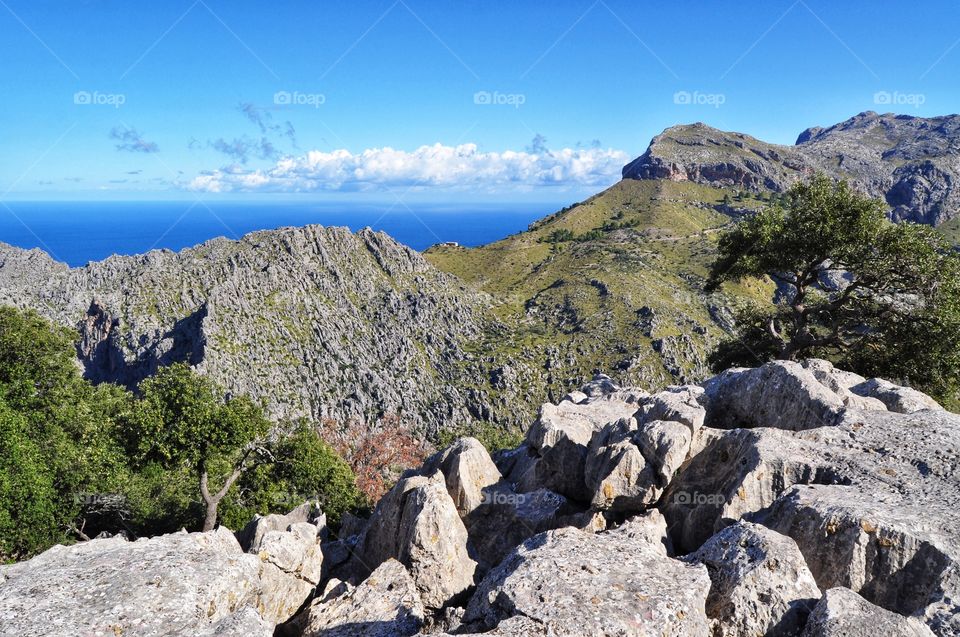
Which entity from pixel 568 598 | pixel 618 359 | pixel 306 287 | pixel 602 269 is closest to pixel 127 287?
pixel 306 287

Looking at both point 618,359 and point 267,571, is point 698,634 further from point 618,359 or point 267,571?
point 618,359

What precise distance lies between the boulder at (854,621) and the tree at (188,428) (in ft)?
94.5

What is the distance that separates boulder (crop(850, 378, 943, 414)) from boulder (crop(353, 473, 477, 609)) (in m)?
18.5

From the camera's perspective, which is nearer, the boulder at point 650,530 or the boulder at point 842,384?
the boulder at point 650,530

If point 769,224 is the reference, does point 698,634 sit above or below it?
below

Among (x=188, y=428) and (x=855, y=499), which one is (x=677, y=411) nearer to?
(x=855, y=499)

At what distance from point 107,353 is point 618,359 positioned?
135 metres

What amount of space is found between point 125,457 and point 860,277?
47.2 m

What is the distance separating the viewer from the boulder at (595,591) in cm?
1039

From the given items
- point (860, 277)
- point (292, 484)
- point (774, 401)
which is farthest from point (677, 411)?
point (292, 484)

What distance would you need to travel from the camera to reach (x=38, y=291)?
141875 millimetres

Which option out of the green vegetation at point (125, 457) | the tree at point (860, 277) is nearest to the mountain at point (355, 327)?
the green vegetation at point (125, 457)

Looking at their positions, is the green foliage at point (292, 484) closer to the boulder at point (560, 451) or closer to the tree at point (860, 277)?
the boulder at point (560, 451)

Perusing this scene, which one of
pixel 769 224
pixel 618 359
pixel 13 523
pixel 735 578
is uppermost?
pixel 769 224
